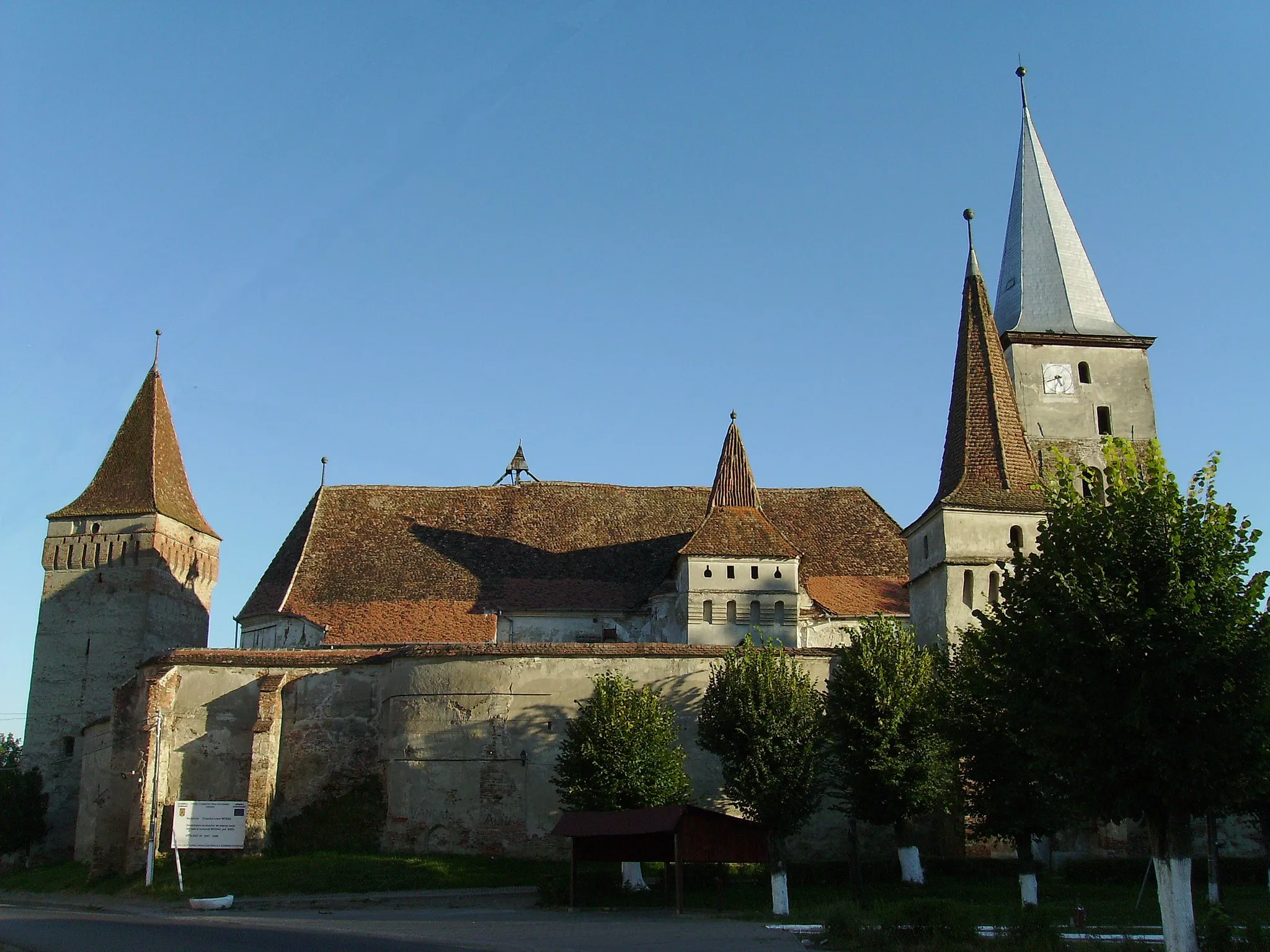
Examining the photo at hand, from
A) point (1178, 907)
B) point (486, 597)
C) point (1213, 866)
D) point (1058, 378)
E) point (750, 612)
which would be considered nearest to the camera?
point (1178, 907)

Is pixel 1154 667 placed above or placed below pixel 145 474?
below

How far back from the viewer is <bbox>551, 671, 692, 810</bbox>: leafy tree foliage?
33000 millimetres

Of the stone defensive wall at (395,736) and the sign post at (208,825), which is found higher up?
the stone defensive wall at (395,736)

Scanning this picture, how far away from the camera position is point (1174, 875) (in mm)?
18500

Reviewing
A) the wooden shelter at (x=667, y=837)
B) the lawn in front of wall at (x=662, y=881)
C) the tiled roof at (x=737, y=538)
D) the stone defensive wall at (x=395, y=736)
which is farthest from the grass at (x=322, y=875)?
the tiled roof at (x=737, y=538)

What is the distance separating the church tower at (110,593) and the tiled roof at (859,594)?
97.2ft

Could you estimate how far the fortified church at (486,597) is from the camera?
37.7m

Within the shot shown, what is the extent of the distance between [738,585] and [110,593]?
98.9ft

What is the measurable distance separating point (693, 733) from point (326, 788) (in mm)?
11896

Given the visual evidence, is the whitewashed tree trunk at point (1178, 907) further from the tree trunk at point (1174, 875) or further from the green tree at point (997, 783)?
the green tree at point (997, 783)

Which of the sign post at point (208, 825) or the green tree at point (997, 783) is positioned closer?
the green tree at point (997, 783)

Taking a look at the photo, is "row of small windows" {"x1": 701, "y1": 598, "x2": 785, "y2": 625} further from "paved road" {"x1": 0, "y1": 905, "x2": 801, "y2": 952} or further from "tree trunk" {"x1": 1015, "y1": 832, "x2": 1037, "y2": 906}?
"paved road" {"x1": 0, "y1": 905, "x2": 801, "y2": 952}

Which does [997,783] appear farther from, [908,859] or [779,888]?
[779,888]

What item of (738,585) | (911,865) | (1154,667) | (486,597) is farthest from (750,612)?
(1154,667)
